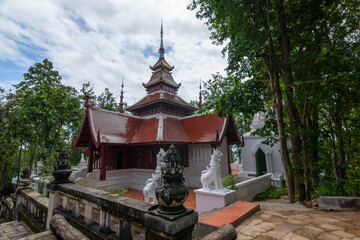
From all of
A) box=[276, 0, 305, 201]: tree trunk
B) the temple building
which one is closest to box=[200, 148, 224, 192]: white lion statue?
box=[276, 0, 305, 201]: tree trunk

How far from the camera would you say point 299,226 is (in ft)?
11.2

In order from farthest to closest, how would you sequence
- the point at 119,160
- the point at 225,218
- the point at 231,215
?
the point at 119,160 < the point at 231,215 < the point at 225,218

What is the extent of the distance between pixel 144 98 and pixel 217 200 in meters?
12.2

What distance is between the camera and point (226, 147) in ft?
39.5

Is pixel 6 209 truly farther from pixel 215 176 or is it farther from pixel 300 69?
pixel 300 69

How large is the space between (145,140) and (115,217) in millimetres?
8062

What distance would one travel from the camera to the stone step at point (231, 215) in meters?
3.46

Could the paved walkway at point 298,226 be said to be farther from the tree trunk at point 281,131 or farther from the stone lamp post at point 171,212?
the stone lamp post at point 171,212

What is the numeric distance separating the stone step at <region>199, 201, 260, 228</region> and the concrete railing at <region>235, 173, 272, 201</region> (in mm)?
1398

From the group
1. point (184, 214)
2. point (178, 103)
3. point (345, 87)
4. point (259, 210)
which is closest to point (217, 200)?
point (259, 210)

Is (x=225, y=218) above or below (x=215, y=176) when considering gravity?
below

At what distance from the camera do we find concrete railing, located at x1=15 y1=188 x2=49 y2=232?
4.44m

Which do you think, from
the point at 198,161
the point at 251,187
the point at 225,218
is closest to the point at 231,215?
the point at 225,218

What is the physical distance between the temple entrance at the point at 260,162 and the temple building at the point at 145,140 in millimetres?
A: 3018
